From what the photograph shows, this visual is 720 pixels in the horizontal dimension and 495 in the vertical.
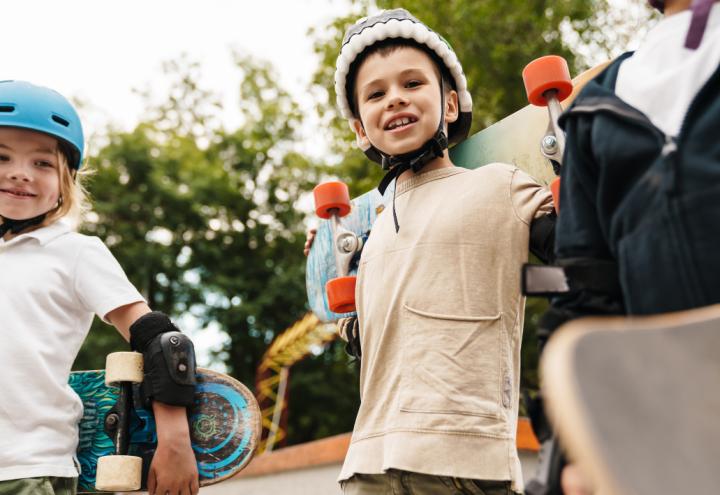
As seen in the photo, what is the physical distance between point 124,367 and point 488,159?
1588mm

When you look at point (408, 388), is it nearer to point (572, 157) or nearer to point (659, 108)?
point (572, 157)

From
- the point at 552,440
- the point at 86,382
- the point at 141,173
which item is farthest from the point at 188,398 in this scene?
the point at 141,173

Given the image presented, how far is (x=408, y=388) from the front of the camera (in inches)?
77.3

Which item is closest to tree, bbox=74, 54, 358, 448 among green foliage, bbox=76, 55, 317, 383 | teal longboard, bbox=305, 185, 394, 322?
green foliage, bbox=76, 55, 317, 383

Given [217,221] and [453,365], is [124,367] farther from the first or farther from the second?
[217,221]

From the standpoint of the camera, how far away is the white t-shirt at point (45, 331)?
2178mm

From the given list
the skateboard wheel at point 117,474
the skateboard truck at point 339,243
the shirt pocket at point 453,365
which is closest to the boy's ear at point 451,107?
the skateboard truck at point 339,243

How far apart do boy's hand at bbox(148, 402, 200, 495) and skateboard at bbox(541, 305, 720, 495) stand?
1748 millimetres

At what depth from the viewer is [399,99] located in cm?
229

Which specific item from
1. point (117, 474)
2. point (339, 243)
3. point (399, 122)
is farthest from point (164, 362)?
point (399, 122)

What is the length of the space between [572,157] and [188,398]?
4.98 ft

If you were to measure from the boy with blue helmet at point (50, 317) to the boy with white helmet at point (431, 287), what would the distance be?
2.20 ft

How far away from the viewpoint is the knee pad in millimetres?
2312

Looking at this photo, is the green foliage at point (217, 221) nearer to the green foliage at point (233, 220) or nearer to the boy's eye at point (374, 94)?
the green foliage at point (233, 220)
